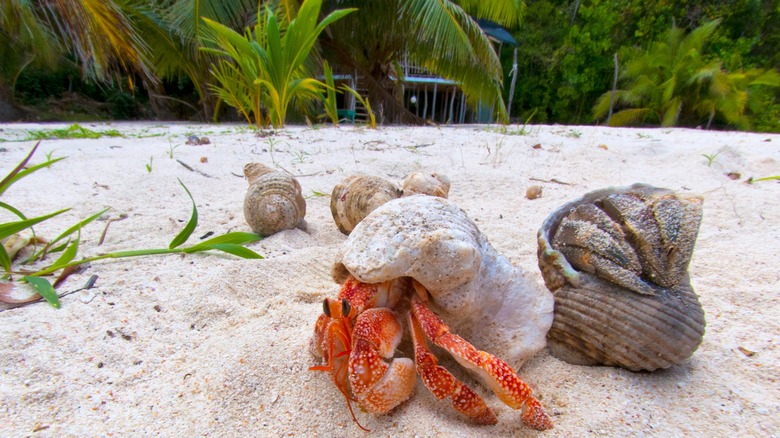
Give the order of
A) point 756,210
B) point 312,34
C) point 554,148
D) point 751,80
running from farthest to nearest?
point 751,80, point 312,34, point 554,148, point 756,210

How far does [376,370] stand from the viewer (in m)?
1.03

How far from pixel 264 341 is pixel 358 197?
1.10 meters

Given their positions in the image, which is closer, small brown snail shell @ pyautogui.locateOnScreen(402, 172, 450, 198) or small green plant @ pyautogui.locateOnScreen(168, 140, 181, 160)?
small brown snail shell @ pyautogui.locateOnScreen(402, 172, 450, 198)

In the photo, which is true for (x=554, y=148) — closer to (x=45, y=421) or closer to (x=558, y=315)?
(x=558, y=315)

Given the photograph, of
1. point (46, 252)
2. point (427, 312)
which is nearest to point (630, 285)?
point (427, 312)

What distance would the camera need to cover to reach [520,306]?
1268mm

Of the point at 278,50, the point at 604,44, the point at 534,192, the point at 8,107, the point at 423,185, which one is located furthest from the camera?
the point at 604,44

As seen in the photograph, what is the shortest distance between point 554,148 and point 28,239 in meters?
4.81

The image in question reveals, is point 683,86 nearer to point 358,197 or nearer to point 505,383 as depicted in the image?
point 358,197

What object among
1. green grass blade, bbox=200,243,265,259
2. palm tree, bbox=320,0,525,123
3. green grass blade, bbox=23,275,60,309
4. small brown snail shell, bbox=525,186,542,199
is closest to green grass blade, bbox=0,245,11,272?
green grass blade, bbox=23,275,60,309

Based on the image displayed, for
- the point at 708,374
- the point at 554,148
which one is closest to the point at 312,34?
the point at 554,148

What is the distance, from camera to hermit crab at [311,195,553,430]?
1035 millimetres

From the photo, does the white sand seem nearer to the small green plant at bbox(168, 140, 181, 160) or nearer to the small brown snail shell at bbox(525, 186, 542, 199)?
the small brown snail shell at bbox(525, 186, 542, 199)

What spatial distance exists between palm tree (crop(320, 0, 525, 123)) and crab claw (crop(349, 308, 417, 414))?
8725 millimetres
